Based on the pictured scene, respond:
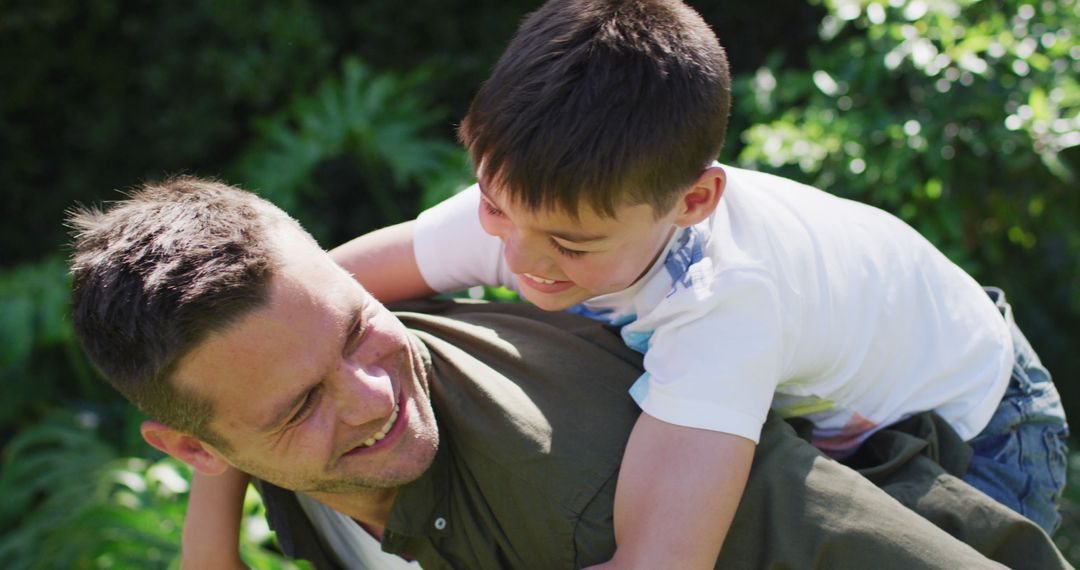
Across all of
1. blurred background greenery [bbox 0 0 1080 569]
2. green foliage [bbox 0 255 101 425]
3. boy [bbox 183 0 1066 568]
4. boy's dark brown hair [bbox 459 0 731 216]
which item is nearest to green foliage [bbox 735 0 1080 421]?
blurred background greenery [bbox 0 0 1080 569]

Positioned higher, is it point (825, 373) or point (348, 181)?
point (825, 373)

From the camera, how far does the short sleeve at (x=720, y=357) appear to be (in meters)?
1.66

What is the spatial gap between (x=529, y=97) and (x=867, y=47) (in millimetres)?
2409

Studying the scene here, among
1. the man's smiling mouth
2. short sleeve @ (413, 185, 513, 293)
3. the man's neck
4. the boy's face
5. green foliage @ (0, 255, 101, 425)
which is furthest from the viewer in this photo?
green foliage @ (0, 255, 101, 425)

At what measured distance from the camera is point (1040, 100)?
3.30 m

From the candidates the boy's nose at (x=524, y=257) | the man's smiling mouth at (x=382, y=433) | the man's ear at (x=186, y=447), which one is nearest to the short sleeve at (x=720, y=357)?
the boy's nose at (x=524, y=257)

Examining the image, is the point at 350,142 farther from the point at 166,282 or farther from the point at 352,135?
the point at 166,282

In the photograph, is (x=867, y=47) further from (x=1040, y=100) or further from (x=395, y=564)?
(x=395, y=564)

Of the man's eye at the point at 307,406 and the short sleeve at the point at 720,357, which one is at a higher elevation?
the short sleeve at the point at 720,357

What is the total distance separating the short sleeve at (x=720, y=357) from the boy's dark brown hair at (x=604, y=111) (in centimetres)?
17

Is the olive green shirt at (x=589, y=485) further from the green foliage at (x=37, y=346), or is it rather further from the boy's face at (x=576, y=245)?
the green foliage at (x=37, y=346)

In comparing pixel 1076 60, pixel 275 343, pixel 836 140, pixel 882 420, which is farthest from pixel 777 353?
pixel 1076 60

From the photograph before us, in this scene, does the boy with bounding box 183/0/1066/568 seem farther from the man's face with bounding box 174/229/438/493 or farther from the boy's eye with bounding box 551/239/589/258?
the man's face with bounding box 174/229/438/493

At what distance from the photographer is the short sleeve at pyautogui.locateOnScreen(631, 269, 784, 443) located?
5.46 ft
